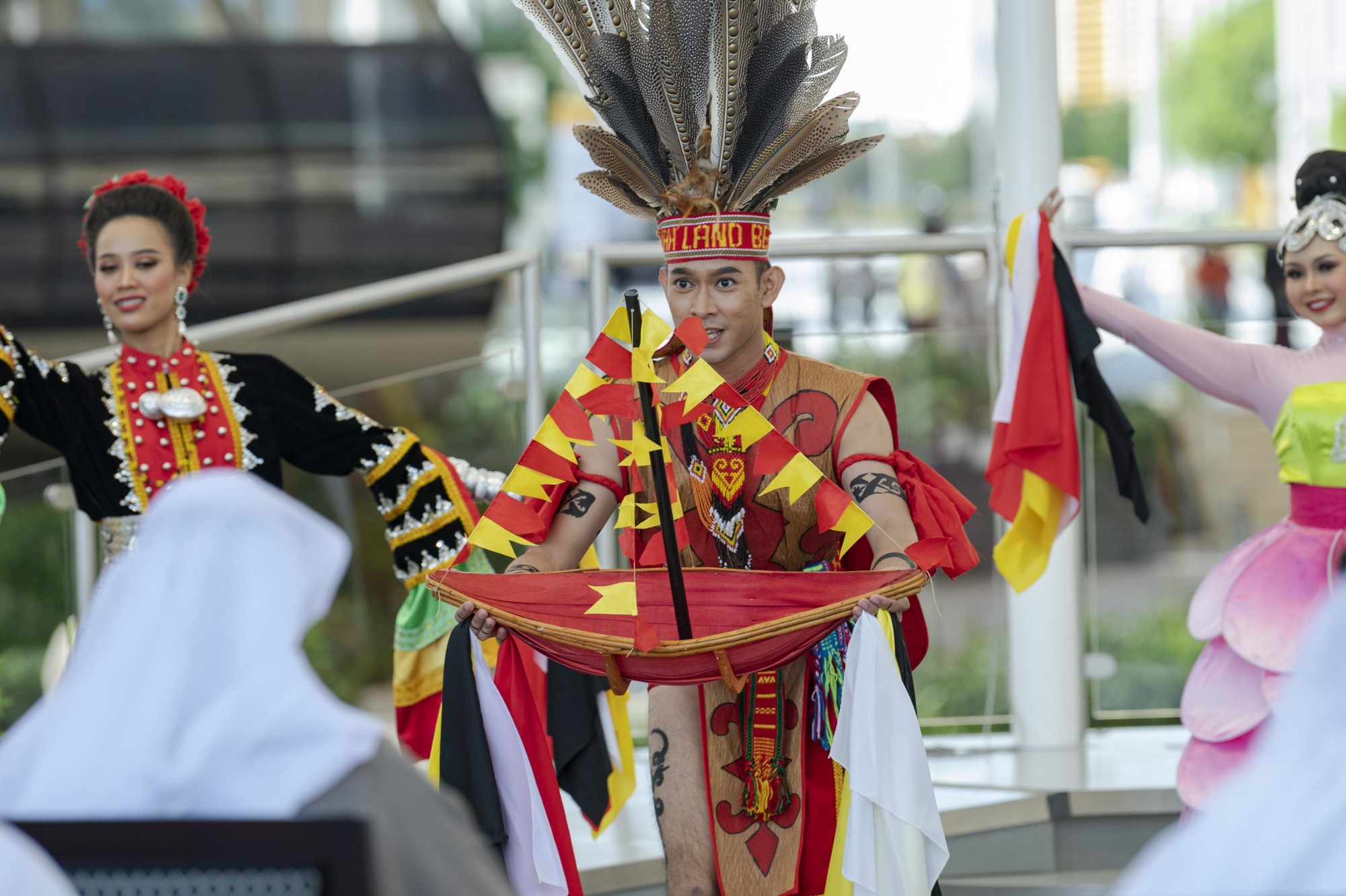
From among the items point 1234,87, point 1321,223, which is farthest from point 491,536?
point 1234,87

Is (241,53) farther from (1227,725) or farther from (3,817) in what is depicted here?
(3,817)

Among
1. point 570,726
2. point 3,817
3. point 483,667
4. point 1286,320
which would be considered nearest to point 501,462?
point 570,726

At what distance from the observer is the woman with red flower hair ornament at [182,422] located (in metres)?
3.24

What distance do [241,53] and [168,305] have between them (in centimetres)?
766

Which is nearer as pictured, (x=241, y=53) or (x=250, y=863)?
(x=250, y=863)

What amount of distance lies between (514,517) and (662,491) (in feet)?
1.24

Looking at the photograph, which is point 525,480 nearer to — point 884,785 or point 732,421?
point 732,421

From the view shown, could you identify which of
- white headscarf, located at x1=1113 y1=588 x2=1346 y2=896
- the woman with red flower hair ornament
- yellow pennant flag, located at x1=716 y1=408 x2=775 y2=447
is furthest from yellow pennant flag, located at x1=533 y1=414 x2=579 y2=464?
white headscarf, located at x1=1113 y1=588 x2=1346 y2=896

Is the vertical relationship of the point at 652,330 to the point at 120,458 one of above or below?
above

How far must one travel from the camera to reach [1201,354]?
3.58m

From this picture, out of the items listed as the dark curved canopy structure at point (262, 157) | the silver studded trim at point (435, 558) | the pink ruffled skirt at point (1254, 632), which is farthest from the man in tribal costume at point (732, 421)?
the dark curved canopy structure at point (262, 157)

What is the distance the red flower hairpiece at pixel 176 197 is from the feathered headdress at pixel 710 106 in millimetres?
870

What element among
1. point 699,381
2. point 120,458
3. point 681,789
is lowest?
point 681,789

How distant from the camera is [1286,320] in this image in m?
4.50
